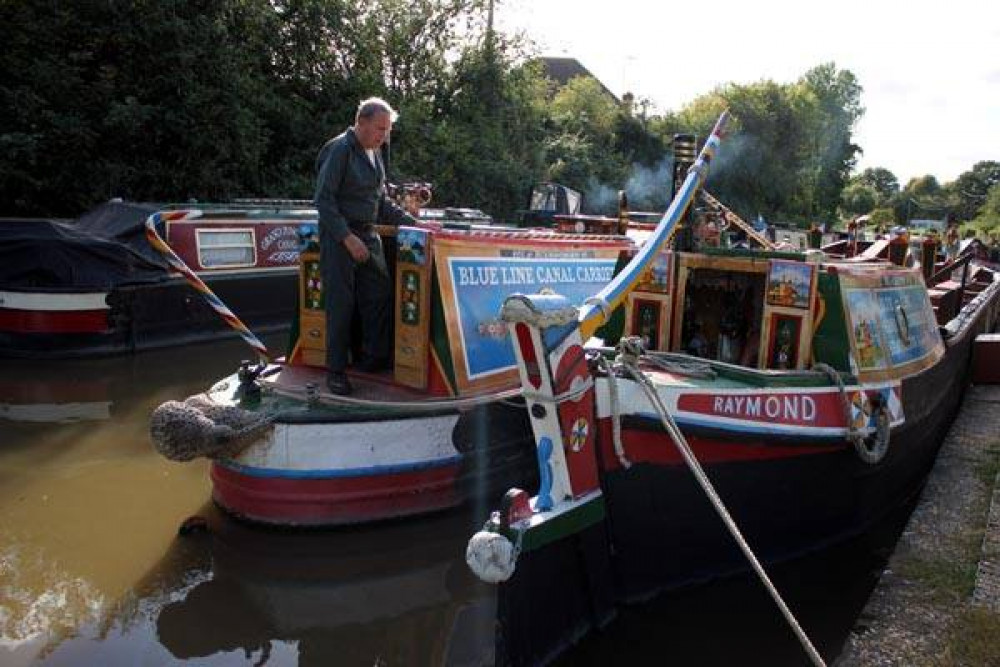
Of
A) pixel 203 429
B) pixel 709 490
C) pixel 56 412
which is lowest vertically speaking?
pixel 56 412

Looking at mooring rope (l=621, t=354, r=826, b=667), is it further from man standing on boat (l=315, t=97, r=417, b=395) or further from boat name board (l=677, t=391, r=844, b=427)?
man standing on boat (l=315, t=97, r=417, b=395)

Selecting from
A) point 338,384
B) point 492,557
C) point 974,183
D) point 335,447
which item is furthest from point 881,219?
point 974,183

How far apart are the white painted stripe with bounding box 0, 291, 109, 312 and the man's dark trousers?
192 inches

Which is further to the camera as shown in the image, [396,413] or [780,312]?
[396,413]

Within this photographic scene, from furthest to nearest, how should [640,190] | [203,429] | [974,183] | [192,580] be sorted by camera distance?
[974,183]
[640,190]
[203,429]
[192,580]

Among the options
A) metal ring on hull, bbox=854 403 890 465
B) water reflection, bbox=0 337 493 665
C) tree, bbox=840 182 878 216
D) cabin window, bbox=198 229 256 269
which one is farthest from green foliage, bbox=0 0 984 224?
tree, bbox=840 182 878 216

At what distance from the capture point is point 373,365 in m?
6.19

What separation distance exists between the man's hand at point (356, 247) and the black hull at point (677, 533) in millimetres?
2225

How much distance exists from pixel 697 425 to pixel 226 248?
816 cm

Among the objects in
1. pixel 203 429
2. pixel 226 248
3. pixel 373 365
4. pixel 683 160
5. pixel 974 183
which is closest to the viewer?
pixel 203 429

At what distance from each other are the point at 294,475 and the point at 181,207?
6574 mm

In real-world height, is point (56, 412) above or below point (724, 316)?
below

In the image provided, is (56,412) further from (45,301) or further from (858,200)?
(858,200)

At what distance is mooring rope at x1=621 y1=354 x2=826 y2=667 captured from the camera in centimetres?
326
